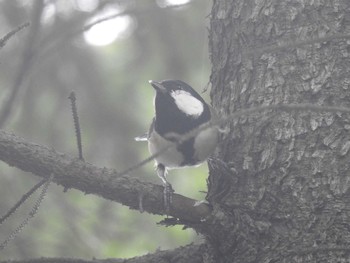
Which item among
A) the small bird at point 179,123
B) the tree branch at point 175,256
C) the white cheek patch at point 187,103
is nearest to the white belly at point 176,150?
the small bird at point 179,123

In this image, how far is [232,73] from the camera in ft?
9.48

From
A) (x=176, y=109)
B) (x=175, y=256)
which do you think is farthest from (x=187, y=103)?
(x=175, y=256)

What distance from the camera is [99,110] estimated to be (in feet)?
16.0

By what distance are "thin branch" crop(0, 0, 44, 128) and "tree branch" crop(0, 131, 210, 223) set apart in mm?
559

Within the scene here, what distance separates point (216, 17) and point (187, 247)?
1054mm

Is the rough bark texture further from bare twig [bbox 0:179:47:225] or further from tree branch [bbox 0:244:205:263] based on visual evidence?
bare twig [bbox 0:179:47:225]

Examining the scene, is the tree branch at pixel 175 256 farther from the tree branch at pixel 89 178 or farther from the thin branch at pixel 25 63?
the thin branch at pixel 25 63

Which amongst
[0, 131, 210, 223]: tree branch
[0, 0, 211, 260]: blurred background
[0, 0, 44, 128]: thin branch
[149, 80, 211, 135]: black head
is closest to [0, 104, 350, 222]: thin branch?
[0, 131, 210, 223]: tree branch

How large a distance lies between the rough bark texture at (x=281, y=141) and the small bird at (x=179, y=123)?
27 centimetres

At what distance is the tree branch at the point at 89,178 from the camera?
86.6 inches

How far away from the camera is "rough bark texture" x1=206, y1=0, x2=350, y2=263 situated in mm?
2395

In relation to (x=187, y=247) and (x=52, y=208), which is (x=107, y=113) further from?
(x=187, y=247)

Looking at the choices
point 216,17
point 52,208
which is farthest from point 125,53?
point 216,17

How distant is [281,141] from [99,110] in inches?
98.2
